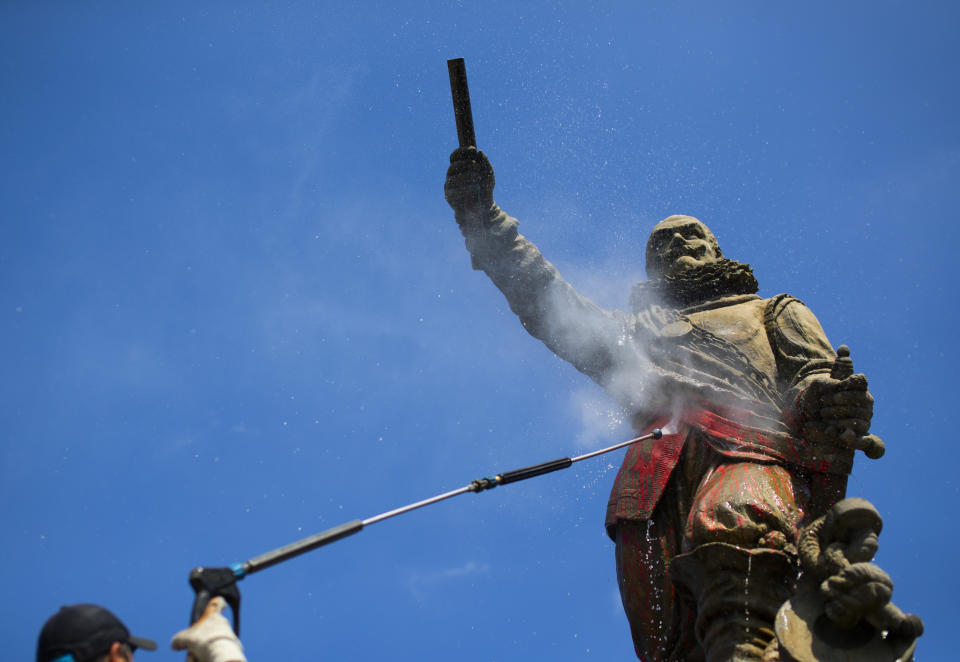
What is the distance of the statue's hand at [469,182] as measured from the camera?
25.1ft

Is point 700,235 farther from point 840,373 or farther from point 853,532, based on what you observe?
point 853,532

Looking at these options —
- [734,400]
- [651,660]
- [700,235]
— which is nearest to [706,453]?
[734,400]

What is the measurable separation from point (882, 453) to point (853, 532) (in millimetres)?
762

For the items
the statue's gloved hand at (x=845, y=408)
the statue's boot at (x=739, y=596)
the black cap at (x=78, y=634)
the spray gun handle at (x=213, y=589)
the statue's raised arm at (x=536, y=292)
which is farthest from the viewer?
the statue's raised arm at (x=536, y=292)

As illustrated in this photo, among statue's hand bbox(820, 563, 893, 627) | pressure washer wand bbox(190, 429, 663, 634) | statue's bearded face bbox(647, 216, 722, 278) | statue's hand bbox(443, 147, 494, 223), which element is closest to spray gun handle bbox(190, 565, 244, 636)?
pressure washer wand bbox(190, 429, 663, 634)

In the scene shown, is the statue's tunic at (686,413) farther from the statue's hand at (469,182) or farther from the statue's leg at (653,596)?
the statue's hand at (469,182)

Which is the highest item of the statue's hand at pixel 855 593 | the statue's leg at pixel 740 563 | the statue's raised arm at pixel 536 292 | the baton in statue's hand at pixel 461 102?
the baton in statue's hand at pixel 461 102

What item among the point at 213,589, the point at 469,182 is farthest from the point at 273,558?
the point at 469,182

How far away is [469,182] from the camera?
25.1 feet

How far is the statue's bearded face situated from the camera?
804 cm

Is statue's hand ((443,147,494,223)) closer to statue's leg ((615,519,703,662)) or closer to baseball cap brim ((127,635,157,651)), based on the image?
statue's leg ((615,519,703,662))

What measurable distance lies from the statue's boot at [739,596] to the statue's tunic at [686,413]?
0.04m

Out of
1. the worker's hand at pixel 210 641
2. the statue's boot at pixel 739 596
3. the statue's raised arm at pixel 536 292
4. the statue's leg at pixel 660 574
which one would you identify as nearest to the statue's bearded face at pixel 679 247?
the statue's raised arm at pixel 536 292

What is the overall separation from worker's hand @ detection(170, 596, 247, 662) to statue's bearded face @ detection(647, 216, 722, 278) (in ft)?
16.6
